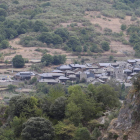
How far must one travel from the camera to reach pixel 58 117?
20.1 metres

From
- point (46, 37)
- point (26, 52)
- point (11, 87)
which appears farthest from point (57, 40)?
point (11, 87)

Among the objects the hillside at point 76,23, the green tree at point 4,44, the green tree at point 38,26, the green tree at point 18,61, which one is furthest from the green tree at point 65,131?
the green tree at point 38,26

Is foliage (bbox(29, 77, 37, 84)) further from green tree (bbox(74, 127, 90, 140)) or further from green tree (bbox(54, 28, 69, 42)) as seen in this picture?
green tree (bbox(74, 127, 90, 140))

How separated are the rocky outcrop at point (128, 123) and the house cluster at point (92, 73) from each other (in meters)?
26.0

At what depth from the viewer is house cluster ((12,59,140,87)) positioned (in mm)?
42344

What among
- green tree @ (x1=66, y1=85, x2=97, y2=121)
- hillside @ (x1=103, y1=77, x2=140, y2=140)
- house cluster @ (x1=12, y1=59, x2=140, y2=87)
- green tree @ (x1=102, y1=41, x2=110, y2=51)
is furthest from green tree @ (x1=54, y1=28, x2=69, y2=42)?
hillside @ (x1=103, y1=77, x2=140, y2=140)

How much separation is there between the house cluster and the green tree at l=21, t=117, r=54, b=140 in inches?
909

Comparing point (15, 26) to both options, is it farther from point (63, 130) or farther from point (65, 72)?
point (63, 130)

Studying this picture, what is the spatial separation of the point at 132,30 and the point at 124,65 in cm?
1533

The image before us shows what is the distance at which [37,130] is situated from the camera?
57.4ft

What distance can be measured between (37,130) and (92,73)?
1082 inches

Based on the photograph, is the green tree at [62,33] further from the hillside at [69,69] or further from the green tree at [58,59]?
the green tree at [58,59]

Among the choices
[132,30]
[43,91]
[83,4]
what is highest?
[83,4]

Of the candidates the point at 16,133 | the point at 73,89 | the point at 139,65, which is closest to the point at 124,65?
the point at 139,65
